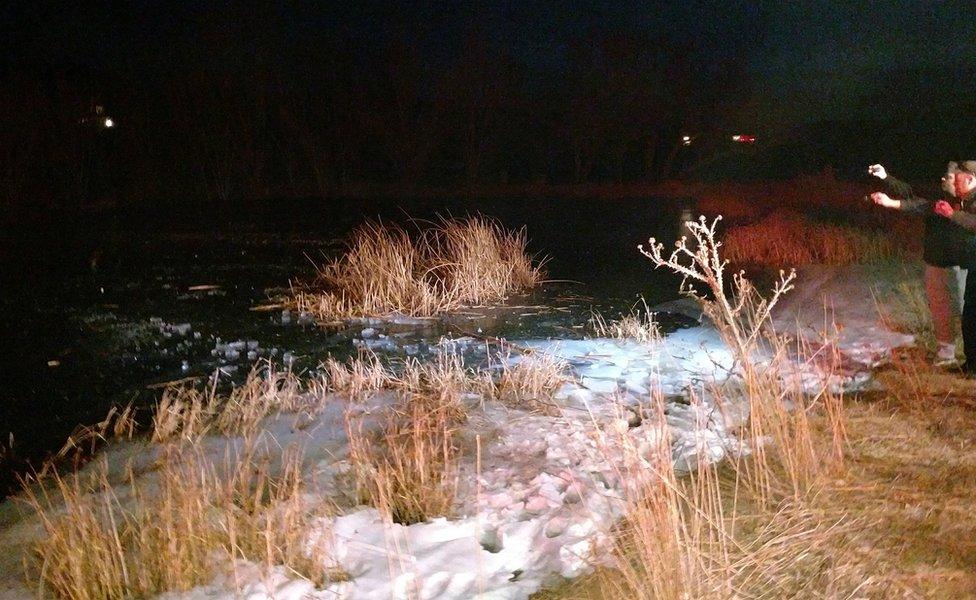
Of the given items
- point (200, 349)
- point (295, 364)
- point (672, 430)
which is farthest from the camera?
point (200, 349)

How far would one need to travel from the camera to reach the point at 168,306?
1031cm

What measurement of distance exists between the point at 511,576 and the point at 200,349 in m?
5.76

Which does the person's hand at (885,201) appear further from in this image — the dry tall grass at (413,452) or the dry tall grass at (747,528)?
the dry tall grass at (413,452)

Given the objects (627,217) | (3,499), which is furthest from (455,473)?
(627,217)

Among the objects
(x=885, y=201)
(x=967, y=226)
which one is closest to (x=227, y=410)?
(x=885, y=201)

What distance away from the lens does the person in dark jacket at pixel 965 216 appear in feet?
16.4

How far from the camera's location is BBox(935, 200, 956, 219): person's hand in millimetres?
4988

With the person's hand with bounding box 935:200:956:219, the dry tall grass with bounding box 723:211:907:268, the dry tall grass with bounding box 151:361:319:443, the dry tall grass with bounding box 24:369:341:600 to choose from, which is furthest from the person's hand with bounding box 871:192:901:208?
the dry tall grass with bounding box 723:211:907:268

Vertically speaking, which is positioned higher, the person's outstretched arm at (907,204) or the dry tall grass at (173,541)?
the person's outstretched arm at (907,204)

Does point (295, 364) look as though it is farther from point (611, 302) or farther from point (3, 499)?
point (611, 302)

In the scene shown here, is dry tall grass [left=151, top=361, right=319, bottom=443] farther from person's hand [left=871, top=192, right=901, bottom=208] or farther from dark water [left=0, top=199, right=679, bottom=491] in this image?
person's hand [left=871, top=192, right=901, bottom=208]

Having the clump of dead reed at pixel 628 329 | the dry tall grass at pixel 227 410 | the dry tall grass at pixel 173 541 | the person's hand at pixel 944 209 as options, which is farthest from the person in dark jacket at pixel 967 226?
the dry tall grass at pixel 227 410

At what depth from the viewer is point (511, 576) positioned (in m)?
3.12

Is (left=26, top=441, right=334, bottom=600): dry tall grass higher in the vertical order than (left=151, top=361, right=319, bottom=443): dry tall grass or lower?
higher
